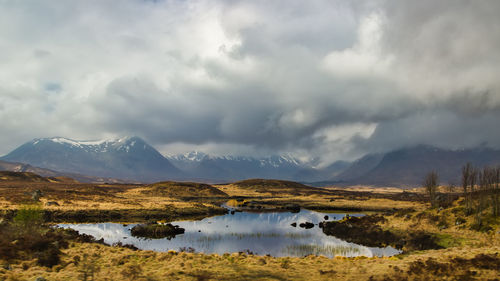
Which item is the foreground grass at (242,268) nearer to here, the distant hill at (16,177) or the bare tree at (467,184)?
the bare tree at (467,184)

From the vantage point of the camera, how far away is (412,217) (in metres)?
50.6

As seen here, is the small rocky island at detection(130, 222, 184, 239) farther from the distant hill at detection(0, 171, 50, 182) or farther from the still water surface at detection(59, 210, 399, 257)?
the distant hill at detection(0, 171, 50, 182)

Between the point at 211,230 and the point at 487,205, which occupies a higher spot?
the point at 487,205

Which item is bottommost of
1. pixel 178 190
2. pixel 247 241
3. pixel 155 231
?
pixel 247 241

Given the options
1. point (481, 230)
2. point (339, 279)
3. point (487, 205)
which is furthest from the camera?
point (487, 205)

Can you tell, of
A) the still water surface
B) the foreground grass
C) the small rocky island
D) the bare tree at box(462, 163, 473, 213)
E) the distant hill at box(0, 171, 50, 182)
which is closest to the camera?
the foreground grass

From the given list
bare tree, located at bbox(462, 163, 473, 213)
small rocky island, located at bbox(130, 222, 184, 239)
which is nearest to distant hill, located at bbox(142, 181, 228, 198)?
small rocky island, located at bbox(130, 222, 184, 239)

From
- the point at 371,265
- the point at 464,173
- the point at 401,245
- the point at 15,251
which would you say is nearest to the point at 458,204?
the point at 464,173

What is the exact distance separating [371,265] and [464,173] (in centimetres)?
3468

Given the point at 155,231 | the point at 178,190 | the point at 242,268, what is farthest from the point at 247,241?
the point at 178,190

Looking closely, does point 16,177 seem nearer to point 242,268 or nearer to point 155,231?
point 155,231

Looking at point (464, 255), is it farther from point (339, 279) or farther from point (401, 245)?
point (401, 245)

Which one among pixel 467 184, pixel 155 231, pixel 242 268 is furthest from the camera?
pixel 467 184

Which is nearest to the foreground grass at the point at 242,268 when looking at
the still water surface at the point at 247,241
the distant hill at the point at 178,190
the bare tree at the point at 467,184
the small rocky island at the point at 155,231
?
the still water surface at the point at 247,241
